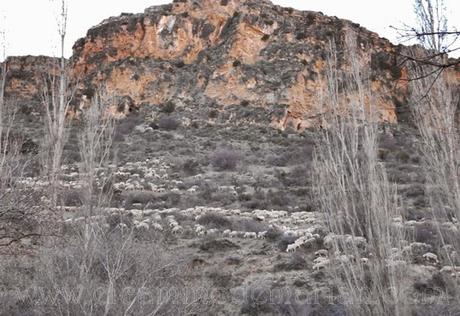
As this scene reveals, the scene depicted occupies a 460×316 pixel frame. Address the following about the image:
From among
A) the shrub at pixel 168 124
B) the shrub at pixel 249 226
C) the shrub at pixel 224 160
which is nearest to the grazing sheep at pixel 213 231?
the shrub at pixel 249 226

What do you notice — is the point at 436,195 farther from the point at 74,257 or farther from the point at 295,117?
the point at 295,117

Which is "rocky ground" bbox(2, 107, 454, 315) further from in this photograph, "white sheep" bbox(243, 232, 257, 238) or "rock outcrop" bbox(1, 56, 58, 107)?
"rock outcrop" bbox(1, 56, 58, 107)

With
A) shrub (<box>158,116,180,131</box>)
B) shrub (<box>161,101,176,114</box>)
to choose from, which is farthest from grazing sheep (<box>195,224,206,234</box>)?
shrub (<box>161,101,176,114</box>)

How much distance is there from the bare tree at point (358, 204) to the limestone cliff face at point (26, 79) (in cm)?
3428

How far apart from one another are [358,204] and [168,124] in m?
24.9

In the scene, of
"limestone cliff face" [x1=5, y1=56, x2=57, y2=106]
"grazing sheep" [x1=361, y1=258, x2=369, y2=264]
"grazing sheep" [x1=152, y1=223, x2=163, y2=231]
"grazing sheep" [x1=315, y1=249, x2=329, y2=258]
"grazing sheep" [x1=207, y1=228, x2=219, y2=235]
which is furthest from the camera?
"limestone cliff face" [x1=5, y1=56, x2=57, y2=106]

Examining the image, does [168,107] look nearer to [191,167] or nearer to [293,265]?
[191,167]

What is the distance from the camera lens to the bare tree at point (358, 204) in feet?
21.0

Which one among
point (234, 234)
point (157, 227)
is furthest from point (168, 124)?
point (234, 234)

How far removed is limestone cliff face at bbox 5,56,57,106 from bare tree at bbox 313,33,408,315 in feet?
112

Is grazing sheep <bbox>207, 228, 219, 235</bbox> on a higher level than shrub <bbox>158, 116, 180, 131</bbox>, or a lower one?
lower

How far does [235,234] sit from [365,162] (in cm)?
641

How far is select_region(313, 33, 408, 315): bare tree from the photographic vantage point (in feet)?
21.0

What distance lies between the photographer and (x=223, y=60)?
112 feet
